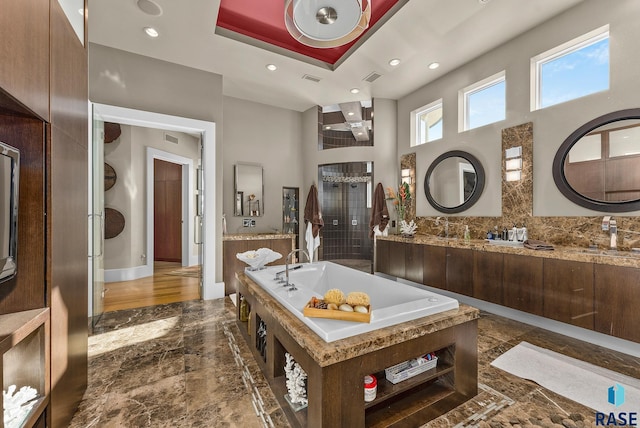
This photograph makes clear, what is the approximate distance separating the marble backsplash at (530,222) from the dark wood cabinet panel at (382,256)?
110 cm

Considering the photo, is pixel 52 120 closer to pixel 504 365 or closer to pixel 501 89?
pixel 504 365

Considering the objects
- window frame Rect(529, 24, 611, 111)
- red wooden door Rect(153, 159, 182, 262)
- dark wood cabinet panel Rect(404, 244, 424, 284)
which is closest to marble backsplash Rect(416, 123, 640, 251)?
window frame Rect(529, 24, 611, 111)

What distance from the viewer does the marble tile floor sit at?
1.58 m

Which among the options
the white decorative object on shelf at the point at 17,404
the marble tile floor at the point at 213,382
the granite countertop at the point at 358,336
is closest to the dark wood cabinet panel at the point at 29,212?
the white decorative object on shelf at the point at 17,404

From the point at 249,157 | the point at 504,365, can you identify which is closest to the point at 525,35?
the point at 504,365

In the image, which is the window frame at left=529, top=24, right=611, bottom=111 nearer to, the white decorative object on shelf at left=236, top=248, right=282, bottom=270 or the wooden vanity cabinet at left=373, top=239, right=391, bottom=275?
the wooden vanity cabinet at left=373, top=239, right=391, bottom=275

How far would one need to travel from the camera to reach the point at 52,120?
132 centimetres

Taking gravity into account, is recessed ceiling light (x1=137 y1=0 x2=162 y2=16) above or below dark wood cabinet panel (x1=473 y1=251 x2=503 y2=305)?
above

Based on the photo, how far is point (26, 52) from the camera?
1.07m

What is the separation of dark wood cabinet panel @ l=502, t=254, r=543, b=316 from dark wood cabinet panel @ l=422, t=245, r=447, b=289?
29.3 inches

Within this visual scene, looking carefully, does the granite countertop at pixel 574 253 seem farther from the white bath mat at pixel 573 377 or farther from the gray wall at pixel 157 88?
the gray wall at pixel 157 88

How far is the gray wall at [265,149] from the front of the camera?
5031 millimetres

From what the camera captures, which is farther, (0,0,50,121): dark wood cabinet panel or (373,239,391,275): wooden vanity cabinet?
(373,239,391,275): wooden vanity cabinet

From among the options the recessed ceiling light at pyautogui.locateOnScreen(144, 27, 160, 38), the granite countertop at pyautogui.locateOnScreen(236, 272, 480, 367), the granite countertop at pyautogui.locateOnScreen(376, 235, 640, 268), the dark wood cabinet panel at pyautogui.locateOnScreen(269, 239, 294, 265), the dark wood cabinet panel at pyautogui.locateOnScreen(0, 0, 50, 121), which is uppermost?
the recessed ceiling light at pyautogui.locateOnScreen(144, 27, 160, 38)
